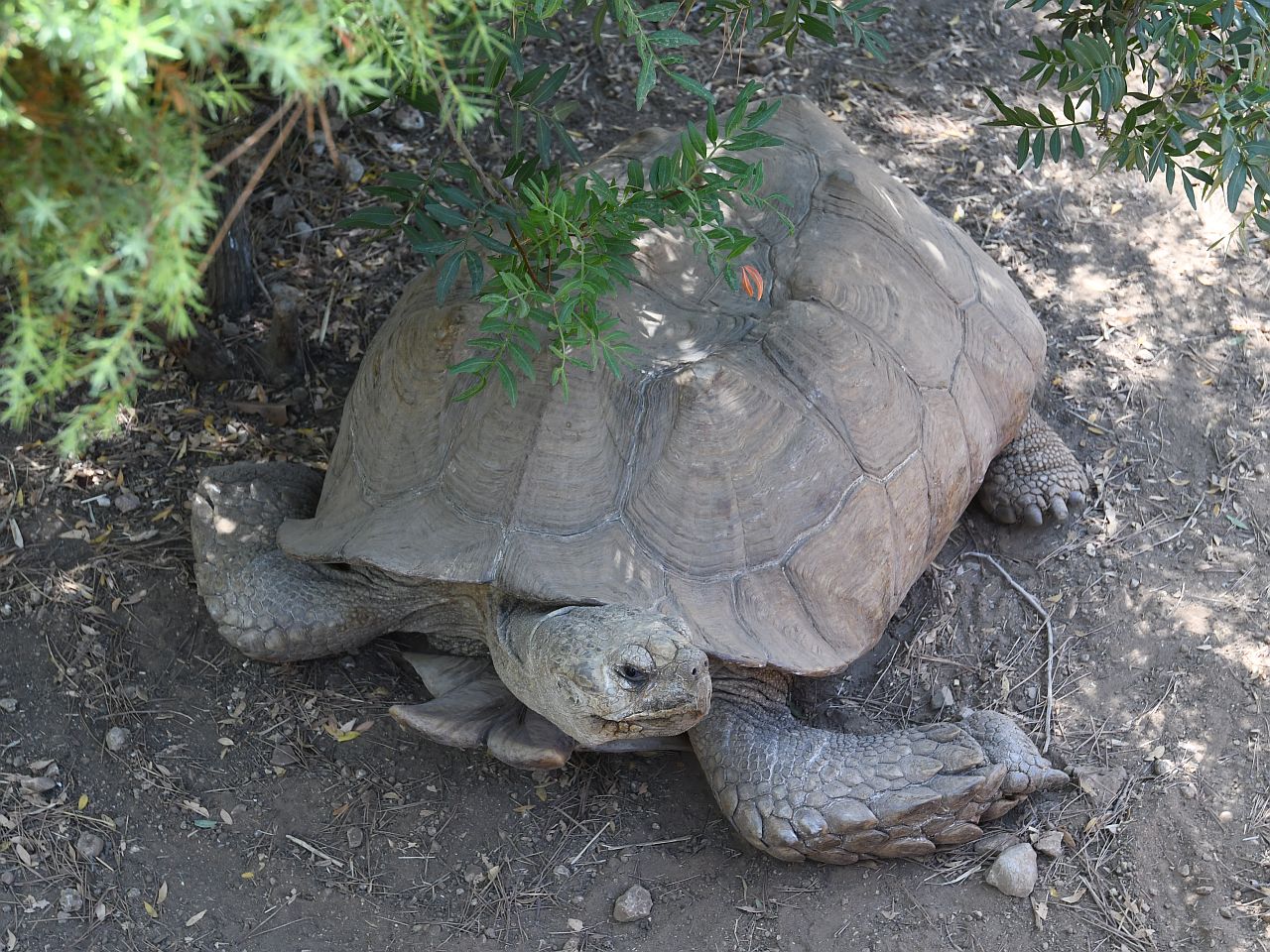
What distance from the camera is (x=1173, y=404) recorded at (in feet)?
13.3

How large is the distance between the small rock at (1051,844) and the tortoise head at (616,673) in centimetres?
113

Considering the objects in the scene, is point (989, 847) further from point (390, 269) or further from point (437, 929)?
point (390, 269)

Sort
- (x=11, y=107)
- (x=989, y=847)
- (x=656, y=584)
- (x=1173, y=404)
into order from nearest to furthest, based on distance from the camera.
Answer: (x=11, y=107) → (x=656, y=584) → (x=989, y=847) → (x=1173, y=404)

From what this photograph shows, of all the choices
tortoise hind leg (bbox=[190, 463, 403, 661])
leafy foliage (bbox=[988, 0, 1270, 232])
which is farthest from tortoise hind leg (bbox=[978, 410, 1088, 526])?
tortoise hind leg (bbox=[190, 463, 403, 661])

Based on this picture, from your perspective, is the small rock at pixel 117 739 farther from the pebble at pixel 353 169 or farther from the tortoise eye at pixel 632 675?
the pebble at pixel 353 169

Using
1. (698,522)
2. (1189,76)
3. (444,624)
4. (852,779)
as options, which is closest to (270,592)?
(444,624)

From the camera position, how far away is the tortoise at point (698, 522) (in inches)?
110

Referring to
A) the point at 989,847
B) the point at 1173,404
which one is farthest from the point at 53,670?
the point at 1173,404

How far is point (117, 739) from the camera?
3064 mm

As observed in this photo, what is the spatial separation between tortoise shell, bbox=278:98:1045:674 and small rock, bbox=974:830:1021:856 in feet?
1.93

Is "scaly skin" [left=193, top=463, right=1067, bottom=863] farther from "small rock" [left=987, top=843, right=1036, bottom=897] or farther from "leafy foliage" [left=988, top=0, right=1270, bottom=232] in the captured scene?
"leafy foliage" [left=988, top=0, right=1270, bottom=232]

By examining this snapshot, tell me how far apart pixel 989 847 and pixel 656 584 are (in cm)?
115

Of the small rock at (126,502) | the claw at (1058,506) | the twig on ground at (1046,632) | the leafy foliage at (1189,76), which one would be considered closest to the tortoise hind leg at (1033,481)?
the claw at (1058,506)

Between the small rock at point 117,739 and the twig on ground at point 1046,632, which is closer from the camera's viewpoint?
the small rock at point 117,739
